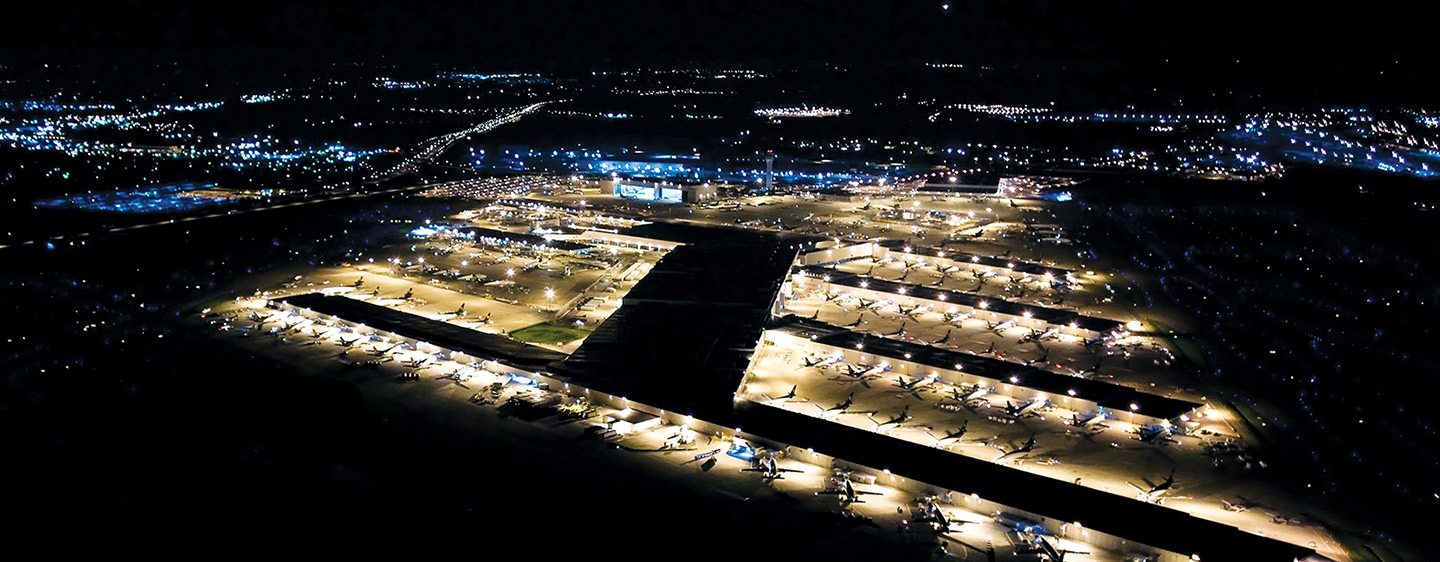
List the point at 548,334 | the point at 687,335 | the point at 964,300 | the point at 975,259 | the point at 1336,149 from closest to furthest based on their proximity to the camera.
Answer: the point at 687,335
the point at 548,334
the point at 964,300
the point at 975,259
the point at 1336,149

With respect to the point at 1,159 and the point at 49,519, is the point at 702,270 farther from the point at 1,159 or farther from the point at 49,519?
the point at 1,159

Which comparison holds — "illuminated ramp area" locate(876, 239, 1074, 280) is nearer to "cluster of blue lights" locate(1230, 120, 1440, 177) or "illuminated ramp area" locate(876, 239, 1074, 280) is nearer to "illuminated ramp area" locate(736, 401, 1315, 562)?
"illuminated ramp area" locate(736, 401, 1315, 562)

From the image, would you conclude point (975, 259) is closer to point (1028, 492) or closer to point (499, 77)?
point (1028, 492)

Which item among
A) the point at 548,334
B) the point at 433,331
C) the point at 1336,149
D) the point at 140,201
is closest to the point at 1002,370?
the point at 548,334

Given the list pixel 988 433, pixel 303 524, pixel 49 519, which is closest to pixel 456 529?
pixel 303 524

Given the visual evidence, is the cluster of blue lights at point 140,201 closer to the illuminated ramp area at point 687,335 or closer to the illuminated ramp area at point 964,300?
the illuminated ramp area at point 687,335

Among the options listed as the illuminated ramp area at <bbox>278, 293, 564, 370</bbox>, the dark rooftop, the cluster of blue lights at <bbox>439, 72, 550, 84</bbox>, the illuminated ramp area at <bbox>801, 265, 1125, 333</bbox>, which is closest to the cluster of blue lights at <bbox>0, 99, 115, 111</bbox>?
the cluster of blue lights at <bbox>439, 72, 550, 84</bbox>

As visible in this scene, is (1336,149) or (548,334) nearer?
(548,334)
